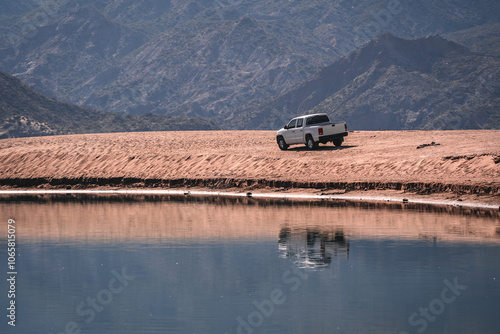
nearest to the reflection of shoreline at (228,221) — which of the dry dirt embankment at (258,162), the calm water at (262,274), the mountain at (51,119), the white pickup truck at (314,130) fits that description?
the calm water at (262,274)

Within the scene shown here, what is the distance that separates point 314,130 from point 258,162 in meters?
3.89

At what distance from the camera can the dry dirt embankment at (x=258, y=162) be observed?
3916 centimetres

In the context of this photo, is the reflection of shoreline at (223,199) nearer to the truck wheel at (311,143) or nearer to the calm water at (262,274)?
the calm water at (262,274)

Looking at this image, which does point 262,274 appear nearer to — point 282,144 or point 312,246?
point 312,246

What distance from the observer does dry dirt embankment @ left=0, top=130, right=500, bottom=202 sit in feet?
128

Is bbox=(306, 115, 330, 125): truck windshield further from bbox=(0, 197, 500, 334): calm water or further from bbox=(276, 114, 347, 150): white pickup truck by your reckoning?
bbox=(0, 197, 500, 334): calm water

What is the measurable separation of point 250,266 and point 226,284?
6.52 ft

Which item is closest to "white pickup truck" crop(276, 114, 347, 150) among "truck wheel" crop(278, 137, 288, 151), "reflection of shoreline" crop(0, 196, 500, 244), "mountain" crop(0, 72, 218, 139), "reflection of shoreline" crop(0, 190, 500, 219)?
"truck wheel" crop(278, 137, 288, 151)

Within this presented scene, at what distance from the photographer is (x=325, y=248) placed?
22422 millimetres

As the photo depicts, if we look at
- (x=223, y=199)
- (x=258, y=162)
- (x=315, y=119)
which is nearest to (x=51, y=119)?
(x=258, y=162)

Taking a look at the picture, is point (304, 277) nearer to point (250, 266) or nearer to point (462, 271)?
point (250, 266)

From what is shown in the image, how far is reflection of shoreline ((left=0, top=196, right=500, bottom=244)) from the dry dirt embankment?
4.99 metres

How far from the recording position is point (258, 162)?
48531mm

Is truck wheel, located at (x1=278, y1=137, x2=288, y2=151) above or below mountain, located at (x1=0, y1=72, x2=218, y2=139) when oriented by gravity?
below
